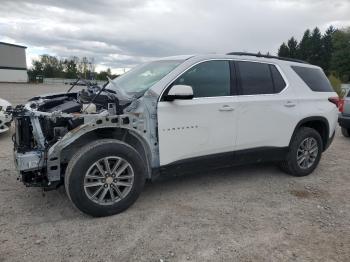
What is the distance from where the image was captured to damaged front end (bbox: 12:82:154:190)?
345cm

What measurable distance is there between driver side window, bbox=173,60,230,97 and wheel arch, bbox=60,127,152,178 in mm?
796

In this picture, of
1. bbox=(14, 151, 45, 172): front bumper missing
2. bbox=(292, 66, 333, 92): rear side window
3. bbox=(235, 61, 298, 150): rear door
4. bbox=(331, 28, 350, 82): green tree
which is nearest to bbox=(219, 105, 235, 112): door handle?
bbox=(235, 61, 298, 150): rear door

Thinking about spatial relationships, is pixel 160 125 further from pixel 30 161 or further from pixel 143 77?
pixel 30 161

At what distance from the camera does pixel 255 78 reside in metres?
4.58

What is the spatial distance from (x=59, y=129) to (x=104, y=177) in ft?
2.42

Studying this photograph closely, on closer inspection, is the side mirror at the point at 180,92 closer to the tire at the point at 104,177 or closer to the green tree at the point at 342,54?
the tire at the point at 104,177

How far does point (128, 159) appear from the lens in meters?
3.62

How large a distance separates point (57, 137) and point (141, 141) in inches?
36.3

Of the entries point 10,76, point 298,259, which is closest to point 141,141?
point 298,259

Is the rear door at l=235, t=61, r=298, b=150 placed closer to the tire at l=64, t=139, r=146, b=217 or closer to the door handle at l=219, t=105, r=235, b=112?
the door handle at l=219, t=105, r=235, b=112

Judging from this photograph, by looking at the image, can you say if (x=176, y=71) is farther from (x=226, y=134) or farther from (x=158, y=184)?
(x=158, y=184)

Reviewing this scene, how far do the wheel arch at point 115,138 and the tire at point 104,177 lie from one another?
15 cm

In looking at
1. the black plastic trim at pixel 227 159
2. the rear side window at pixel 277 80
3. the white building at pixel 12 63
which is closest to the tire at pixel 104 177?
the black plastic trim at pixel 227 159

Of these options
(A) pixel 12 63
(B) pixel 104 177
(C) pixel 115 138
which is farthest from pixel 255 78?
(A) pixel 12 63
